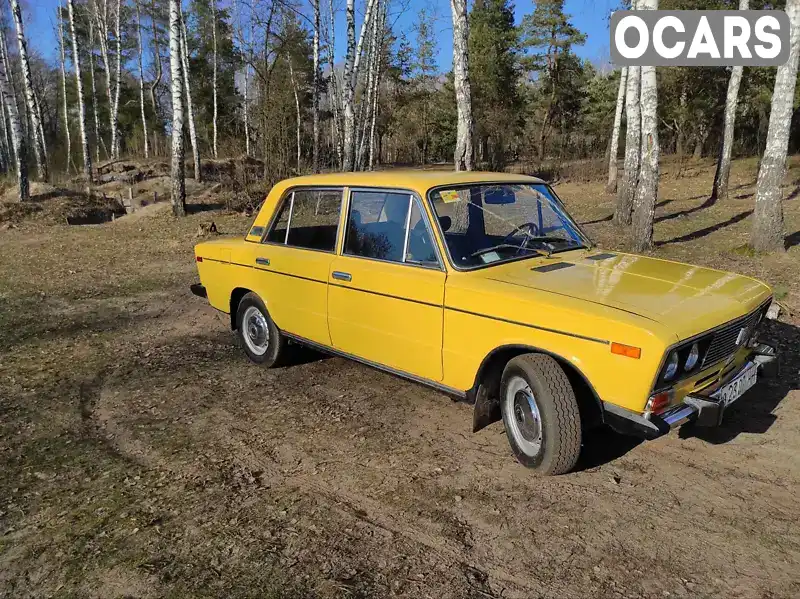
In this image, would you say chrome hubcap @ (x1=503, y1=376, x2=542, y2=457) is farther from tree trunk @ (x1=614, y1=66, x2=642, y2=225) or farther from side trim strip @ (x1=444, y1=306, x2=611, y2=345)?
tree trunk @ (x1=614, y1=66, x2=642, y2=225)

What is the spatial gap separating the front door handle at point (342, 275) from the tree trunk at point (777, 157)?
7741 millimetres

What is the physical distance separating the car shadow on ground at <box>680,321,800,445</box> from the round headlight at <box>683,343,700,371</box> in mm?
942

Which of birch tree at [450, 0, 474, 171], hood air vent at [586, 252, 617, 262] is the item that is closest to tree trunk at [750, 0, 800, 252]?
birch tree at [450, 0, 474, 171]

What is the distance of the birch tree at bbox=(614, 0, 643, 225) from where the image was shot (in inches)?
489

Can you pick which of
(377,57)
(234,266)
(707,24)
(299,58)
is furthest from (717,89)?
(234,266)

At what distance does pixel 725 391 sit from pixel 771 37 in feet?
39.3

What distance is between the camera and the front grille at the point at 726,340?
11.0 ft

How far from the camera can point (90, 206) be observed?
18016 mm

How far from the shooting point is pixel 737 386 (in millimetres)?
3547

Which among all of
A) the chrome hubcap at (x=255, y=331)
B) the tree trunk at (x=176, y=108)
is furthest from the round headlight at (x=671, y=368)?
the tree trunk at (x=176, y=108)

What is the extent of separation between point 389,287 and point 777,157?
7945 millimetres

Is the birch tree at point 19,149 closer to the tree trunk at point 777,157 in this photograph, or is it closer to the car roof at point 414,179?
the car roof at point 414,179

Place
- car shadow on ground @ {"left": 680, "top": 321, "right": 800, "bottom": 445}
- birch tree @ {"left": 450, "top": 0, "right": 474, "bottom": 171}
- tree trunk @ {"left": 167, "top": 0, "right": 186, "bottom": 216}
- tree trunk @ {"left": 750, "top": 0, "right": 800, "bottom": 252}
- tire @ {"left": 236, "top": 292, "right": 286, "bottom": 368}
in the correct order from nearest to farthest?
car shadow on ground @ {"left": 680, "top": 321, "right": 800, "bottom": 445}, tire @ {"left": 236, "top": 292, "right": 286, "bottom": 368}, tree trunk @ {"left": 750, "top": 0, "right": 800, "bottom": 252}, birch tree @ {"left": 450, "top": 0, "right": 474, "bottom": 171}, tree trunk @ {"left": 167, "top": 0, "right": 186, "bottom": 216}

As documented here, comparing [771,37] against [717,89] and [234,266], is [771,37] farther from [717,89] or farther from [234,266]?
[717,89]
